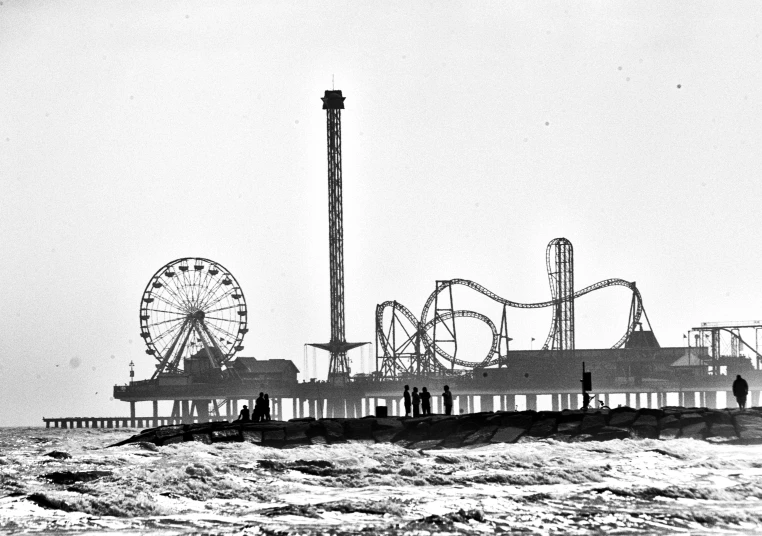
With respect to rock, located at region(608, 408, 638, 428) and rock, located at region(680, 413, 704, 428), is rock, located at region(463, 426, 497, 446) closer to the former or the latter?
rock, located at region(608, 408, 638, 428)

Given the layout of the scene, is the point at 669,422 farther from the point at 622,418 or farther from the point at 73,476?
the point at 73,476

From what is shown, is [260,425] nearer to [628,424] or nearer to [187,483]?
[628,424]

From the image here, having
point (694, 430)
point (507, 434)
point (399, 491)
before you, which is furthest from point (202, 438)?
point (399, 491)

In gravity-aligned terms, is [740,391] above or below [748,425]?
above

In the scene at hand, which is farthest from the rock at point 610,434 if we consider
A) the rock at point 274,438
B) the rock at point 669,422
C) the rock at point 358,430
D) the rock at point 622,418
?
the rock at point 274,438

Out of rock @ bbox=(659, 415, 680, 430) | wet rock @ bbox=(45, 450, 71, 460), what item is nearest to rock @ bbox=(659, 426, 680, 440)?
rock @ bbox=(659, 415, 680, 430)

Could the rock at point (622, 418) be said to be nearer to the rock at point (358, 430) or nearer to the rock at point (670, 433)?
the rock at point (670, 433)

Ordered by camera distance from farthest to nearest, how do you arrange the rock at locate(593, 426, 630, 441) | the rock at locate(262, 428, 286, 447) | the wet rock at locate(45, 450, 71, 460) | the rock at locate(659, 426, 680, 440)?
the rock at locate(262, 428, 286, 447) → the wet rock at locate(45, 450, 71, 460) → the rock at locate(659, 426, 680, 440) → the rock at locate(593, 426, 630, 441)
